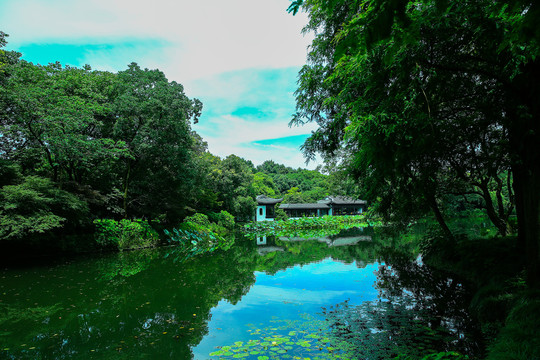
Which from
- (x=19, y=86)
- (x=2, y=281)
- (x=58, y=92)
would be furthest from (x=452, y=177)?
(x=19, y=86)

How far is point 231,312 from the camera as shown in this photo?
5293 millimetres

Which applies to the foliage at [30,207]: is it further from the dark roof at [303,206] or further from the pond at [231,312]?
the dark roof at [303,206]

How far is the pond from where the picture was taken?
371cm

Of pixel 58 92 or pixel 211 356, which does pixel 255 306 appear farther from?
pixel 58 92

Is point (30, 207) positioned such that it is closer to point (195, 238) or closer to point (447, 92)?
point (195, 238)

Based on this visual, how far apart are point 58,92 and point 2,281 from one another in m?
6.70

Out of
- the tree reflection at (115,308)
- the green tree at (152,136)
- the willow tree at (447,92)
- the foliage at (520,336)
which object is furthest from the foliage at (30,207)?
the foliage at (520,336)

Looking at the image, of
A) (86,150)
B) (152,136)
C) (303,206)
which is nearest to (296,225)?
(303,206)

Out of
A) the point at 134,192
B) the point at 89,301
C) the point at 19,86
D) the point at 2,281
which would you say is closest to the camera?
the point at 89,301

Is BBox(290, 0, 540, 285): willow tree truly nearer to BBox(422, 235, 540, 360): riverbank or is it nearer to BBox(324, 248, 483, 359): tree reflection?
BBox(422, 235, 540, 360): riverbank

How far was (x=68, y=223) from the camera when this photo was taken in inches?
468

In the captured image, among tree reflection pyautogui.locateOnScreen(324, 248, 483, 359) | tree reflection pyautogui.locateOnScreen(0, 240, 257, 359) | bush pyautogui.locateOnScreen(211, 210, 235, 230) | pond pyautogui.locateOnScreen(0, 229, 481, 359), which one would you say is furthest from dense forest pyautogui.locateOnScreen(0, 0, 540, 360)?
tree reflection pyautogui.locateOnScreen(0, 240, 257, 359)

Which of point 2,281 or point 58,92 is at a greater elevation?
point 58,92

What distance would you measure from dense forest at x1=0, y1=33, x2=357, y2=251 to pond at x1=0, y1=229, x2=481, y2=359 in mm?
2188
